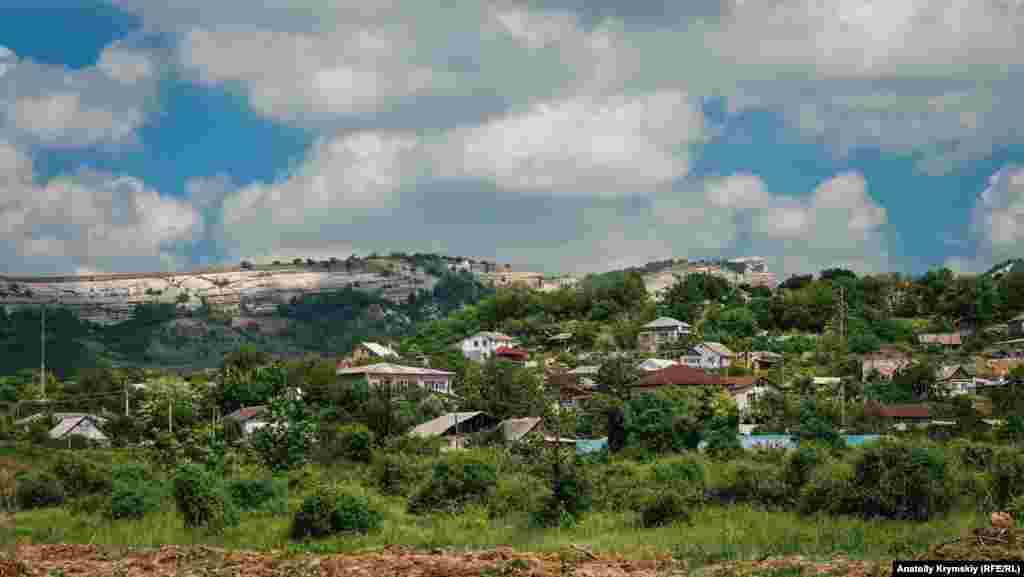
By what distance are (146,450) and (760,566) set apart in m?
37.7

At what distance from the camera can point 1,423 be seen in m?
64.9

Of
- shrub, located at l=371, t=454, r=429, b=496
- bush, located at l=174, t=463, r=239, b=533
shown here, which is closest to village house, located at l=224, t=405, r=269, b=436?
shrub, located at l=371, t=454, r=429, b=496

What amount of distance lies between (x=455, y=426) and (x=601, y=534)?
1175 inches

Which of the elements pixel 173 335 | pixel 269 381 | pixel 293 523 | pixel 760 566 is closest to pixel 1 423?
pixel 269 381

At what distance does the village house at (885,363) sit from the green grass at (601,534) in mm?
45892

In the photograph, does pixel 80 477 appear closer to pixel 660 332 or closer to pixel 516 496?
pixel 516 496

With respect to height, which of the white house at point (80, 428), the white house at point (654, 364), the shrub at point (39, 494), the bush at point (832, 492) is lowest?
the white house at point (80, 428)

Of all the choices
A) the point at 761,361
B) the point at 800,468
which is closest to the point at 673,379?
the point at 761,361

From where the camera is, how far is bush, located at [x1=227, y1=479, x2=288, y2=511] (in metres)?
33.6

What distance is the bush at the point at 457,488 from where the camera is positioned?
33125 millimetres

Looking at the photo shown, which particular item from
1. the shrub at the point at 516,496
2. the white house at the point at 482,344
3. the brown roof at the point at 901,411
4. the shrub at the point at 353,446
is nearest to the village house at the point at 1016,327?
the brown roof at the point at 901,411

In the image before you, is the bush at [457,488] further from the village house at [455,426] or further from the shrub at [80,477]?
the village house at [455,426]

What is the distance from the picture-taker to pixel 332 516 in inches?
1133

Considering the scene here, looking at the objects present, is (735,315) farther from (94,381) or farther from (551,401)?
(94,381)
